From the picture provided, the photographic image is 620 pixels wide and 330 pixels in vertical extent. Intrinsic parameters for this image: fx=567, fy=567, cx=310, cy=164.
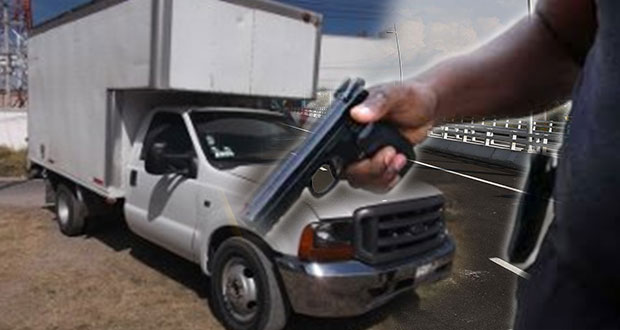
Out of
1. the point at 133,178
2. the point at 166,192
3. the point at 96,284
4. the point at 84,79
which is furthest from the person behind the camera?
the point at 84,79

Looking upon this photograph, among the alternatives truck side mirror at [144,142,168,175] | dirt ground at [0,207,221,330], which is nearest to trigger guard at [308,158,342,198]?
truck side mirror at [144,142,168,175]

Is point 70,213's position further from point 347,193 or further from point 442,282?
point 347,193

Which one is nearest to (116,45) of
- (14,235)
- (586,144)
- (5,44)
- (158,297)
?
(158,297)

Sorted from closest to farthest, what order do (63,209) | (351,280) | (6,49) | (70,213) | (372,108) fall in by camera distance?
(372,108), (351,280), (70,213), (63,209), (6,49)

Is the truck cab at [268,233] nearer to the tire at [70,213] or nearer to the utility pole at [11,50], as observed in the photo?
the tire at [70,213]

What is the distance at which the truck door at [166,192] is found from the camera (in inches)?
140

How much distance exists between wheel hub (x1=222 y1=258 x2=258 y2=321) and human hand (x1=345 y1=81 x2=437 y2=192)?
2531mm

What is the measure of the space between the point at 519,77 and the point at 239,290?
2621 mm

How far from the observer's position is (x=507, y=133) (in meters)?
0.74

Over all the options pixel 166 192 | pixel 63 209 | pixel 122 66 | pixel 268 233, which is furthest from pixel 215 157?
pixel 63 209

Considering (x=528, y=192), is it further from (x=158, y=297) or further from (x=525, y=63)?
(x=158, y=297)

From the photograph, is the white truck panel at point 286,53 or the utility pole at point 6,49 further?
the utility pole at point 6,49

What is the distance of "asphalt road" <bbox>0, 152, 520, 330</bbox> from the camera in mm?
789

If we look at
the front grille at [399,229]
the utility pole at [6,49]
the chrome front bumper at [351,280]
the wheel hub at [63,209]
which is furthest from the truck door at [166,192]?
the utility pole at [6,49]
